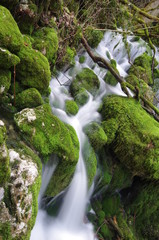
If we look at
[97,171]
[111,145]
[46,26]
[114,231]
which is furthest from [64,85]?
[114,231]

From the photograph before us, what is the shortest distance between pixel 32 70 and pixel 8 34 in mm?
565

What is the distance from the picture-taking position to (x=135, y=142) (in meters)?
4.01

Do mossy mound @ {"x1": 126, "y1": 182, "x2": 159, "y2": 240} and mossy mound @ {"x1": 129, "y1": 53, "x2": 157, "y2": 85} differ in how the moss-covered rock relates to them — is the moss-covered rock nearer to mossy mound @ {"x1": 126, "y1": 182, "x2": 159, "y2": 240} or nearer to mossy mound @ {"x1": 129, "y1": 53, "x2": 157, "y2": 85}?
mossy mound @ {"x1": 126, "y1": 182, "x2": 159, "y2": 240}

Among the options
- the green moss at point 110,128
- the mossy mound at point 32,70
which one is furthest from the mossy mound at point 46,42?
the green moss at point 110,128

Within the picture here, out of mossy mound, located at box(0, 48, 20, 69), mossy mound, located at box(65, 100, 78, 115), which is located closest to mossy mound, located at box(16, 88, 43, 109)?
mossy mound, located at box(0, 48, 20, 69)

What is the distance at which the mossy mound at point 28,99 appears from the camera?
2.93 m

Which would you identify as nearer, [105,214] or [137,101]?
[105,214]

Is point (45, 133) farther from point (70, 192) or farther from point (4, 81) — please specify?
point (70, 192)

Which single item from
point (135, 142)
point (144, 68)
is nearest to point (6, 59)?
point (135, 142)

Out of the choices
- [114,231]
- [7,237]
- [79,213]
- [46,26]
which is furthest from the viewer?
[46,26]

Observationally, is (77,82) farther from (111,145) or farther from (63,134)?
(63,134)

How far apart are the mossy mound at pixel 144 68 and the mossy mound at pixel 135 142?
2.97m

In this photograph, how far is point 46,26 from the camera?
14.7 feet

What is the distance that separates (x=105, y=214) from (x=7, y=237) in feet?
8.34
